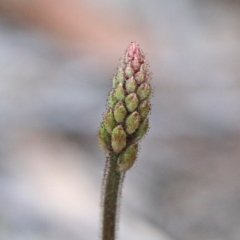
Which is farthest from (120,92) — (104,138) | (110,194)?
(110,194)

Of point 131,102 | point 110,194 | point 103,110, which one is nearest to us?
point 131,102

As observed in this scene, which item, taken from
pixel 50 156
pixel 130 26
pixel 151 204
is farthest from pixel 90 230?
pixel 130 26

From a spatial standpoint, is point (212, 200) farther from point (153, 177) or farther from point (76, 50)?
point (76, 50)

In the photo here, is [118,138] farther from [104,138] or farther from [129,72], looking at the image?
[129,72]

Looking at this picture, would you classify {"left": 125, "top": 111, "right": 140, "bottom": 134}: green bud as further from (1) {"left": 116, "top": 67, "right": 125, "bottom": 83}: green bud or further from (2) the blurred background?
(2) the blurred background

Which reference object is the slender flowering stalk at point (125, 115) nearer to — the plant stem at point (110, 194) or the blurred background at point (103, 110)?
the plant stem at point (110, 194)

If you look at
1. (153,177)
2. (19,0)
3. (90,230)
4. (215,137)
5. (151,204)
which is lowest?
(90,230)

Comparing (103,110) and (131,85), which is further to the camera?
(103,110)
